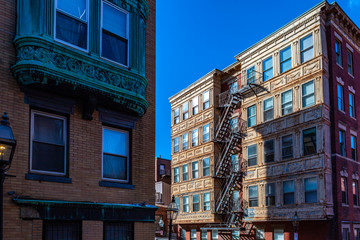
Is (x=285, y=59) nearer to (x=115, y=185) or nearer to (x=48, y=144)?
(x=115, y=185)

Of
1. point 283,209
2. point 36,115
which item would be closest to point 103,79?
point 36,115

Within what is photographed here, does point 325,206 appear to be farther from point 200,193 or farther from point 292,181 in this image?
point 200,193

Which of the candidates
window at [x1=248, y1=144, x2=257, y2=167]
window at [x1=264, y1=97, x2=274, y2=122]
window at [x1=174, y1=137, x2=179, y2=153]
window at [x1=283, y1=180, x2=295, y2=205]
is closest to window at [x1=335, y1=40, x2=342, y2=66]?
window at [x1=264, y1=97, x2=274, y2=122]

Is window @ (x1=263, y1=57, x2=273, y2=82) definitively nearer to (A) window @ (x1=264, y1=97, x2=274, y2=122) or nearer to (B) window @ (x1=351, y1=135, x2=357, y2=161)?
(A) window @ (x1=264, y1=97, x2=274, y2=122)

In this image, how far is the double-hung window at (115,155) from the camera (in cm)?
1194

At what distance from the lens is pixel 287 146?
28688 millimetres

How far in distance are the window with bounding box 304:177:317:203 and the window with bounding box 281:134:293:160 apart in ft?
7.84

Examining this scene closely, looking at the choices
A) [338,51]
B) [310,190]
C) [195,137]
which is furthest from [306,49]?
[195,137]

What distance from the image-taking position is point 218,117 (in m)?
36.7

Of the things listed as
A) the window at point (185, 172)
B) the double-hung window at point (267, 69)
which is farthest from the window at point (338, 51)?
the window at point (185, 172)

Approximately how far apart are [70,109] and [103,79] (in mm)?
1226

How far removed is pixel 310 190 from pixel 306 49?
948cm

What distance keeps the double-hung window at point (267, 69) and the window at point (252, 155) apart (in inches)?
212

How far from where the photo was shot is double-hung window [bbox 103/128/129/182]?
1194cm
